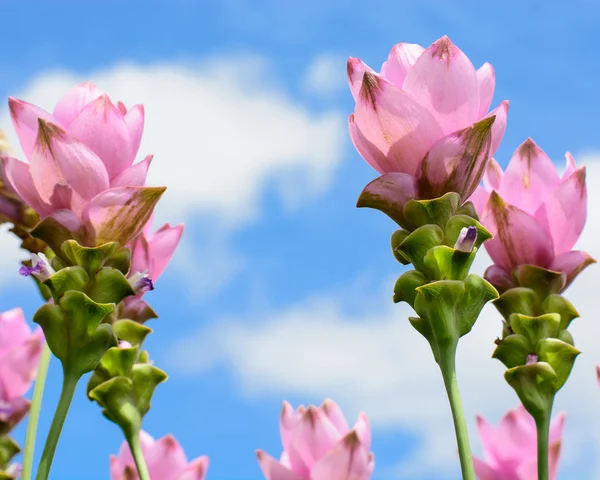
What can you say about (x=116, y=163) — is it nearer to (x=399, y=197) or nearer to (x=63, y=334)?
(x=63, y=334)

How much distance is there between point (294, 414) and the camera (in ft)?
6.96

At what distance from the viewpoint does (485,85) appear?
149 cm

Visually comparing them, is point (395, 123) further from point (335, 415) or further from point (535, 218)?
point (335, 415)

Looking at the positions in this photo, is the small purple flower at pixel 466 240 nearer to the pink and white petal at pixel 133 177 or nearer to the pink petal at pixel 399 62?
the pink petal at pixel 399 62

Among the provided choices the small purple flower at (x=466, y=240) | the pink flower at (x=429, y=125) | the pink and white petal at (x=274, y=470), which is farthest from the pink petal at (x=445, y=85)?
the pink and white petal at (x=274, y=470)

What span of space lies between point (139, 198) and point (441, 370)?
0.57 metres

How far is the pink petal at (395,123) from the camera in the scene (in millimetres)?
1362

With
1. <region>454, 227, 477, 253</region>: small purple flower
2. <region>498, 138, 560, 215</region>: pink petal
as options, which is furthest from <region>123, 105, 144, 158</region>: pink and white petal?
<region>498, 138, 560, 215</region>: pink petal

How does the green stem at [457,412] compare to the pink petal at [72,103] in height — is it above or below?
below

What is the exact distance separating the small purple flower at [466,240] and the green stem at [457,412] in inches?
6.3

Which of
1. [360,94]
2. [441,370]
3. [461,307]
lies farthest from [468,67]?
[441,370]

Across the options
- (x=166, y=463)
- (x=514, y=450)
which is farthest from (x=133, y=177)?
(x=514, y=450)

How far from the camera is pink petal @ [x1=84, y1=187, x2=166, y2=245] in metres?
1.39

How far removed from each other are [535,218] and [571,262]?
108mm
